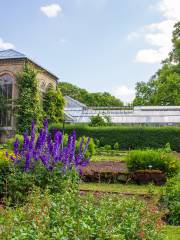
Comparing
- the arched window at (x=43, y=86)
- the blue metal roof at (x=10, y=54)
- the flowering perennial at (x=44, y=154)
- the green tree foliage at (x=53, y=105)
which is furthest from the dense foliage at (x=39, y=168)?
the arched window at (x=43, y=86)

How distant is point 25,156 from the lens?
6902mm

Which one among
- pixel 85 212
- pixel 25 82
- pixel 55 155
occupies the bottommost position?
pixel 85 212

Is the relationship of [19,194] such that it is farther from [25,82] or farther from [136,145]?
[25,82]

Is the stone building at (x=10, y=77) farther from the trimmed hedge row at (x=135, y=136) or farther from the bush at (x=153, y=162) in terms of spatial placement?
the bush at (x=153, y=162)

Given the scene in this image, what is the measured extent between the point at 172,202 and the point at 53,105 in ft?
81.3

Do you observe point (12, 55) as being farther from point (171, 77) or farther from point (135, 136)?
point (171, 77)

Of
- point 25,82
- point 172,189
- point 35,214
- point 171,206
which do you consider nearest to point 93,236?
point 35,214

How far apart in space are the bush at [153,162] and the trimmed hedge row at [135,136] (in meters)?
12.9

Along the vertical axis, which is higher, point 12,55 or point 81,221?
point 12,55

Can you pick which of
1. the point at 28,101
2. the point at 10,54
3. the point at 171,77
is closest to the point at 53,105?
the point at 28,101

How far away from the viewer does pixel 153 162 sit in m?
11.8

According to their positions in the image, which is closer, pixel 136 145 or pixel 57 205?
pixel 57 205

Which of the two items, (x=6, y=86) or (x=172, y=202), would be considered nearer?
(x=172, y=202)

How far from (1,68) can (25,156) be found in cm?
2307
